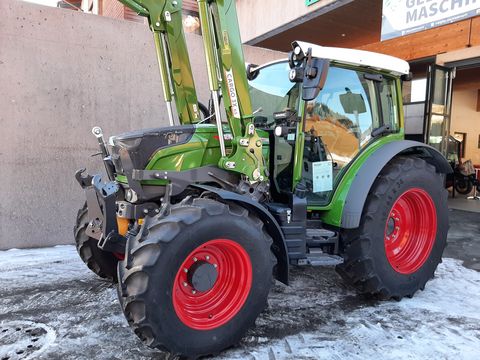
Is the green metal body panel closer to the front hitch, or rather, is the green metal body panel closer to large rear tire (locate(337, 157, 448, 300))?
the front hitch

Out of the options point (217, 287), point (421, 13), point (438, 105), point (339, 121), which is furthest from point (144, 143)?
point (438, 105)

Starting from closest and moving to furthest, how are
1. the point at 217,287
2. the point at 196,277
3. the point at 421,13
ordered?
the point at 196,277, the point at 217,287, the point at 421,13

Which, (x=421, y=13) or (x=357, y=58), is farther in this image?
(x=421, y=13)

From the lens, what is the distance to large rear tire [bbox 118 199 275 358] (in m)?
2.17


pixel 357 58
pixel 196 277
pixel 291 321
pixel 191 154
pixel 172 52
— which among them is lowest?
pixel 291 321

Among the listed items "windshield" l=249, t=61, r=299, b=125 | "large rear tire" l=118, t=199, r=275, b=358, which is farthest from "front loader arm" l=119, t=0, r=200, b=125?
"large rear tire" l=118, t=199, r=275, b=358

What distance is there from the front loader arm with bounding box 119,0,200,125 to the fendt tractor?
0.01m

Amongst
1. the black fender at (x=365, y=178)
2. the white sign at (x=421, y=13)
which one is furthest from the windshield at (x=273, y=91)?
the white sign at (x=421, y=13)

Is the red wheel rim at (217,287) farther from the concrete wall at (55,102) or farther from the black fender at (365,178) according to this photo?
the concrete wall at (55,102)

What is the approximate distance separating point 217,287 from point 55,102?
3.48m

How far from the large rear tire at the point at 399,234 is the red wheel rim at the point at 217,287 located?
3.50 feet

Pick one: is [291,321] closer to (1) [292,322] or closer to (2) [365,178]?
(1) [292,322]

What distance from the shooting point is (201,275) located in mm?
2439

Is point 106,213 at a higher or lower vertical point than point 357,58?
lower
